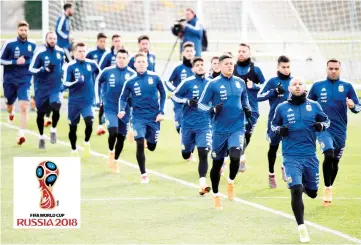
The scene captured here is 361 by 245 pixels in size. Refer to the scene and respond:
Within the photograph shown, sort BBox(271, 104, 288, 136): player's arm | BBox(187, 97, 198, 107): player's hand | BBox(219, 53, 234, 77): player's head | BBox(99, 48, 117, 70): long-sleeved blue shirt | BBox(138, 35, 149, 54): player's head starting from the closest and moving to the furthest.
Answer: BBox(271, 104, 288, 136): player's arm, BBox(219, 53, 234, 77): player's head, BBox(187, 97, 198, 107): player's hand, BBox(138, 35, 149, 54): player's head, BBox(99, 48, 117, 70): long-sleeved blue shirt

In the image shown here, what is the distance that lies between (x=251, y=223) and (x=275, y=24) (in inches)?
793

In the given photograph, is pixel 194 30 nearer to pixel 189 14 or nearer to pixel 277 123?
pixel 189 14

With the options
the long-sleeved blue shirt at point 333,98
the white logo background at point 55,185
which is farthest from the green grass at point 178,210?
the long-sleeved blue shirt at point 333,98

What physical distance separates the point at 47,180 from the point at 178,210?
3331 millimetres

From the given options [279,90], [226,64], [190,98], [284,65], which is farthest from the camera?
[190,98]

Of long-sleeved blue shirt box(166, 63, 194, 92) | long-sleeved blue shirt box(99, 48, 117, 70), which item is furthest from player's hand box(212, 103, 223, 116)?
long-sleeved blue shirt box(99, 48, 117, 70)

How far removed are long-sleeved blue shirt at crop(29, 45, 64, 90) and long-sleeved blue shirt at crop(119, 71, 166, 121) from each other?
4283 mm

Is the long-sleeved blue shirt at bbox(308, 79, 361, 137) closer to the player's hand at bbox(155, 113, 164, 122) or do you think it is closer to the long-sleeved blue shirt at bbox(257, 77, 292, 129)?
the long-sleeved blue shirt at bbox(257, 77, 292, 129)

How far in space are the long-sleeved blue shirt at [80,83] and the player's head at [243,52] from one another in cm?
361

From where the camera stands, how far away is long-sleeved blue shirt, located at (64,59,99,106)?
20.6 metres

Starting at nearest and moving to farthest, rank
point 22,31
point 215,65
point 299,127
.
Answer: point 299,127 → point 215,65 → point 22,31

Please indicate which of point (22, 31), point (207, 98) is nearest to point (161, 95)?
point (207, 98)

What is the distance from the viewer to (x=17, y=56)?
23.4m

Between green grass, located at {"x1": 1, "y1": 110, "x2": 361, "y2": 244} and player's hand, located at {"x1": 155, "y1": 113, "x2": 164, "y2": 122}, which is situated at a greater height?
player's hand, located at {"x1": 155, "y1": 113, "x2": 164, "y2": 122}
